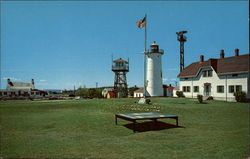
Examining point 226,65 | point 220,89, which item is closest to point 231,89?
point 220,89

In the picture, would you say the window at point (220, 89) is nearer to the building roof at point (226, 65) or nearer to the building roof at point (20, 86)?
the building roof at point (226, 65)

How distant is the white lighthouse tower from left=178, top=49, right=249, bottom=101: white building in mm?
4704

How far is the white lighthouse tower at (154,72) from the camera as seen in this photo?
A: 144ft

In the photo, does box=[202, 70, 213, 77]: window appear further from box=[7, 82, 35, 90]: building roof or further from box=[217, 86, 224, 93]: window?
box=[7, 82, 35, 90]: building roof

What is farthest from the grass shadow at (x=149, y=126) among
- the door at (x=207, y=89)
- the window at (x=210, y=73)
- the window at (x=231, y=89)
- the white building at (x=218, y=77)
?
the window at (x=210, y=73)

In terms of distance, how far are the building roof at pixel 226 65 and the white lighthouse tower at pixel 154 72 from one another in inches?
225

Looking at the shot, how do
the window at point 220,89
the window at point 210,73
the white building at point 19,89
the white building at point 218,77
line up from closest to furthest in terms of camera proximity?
the white building at point 218,77 → the window at point 220,89 → the window at point 210,73 → the white building at point 19,89

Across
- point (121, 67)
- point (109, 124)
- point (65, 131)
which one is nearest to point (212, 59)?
point (121, 67)

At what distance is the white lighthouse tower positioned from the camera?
144ft

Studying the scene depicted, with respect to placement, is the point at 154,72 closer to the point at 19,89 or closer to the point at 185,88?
the point at 185,88

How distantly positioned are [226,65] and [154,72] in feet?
47.5

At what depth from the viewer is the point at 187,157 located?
264 inches

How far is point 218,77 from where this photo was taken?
33.9 meters

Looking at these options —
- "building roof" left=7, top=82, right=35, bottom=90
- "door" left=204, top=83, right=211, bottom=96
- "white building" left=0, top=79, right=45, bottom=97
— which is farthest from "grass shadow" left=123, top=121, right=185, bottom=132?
"building roof" left=7, top=82, right=35, bottom=90
